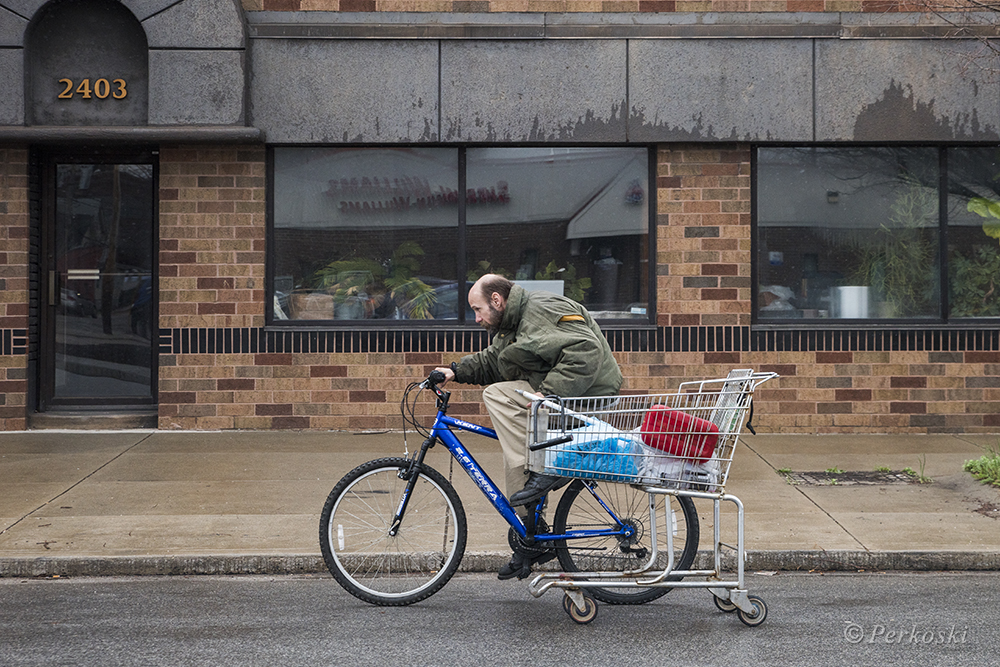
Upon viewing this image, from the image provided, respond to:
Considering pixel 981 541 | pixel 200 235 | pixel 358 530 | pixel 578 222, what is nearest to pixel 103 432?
pixel 200 235

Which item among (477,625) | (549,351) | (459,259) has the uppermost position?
(459,259)

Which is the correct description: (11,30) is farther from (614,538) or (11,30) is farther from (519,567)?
(614,538)

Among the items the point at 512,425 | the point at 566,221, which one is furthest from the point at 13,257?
the point at 512,425

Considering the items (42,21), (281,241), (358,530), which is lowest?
(358,530)

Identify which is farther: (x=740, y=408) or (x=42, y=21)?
(x=42, y=21)

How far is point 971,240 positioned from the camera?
1046 centimetres

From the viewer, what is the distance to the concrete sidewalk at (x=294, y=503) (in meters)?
6.06

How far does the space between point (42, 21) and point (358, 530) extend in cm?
696

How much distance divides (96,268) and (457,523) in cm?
662

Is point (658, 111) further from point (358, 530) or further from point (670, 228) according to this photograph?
point (358, 530)

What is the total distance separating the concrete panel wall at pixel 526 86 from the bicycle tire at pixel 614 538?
5.59 m

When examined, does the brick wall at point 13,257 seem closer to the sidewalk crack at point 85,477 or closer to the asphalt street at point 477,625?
the sidewalk crack at point 85,477

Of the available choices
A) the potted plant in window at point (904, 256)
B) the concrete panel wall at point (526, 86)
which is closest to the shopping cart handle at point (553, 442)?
the concrete panel wall at point (526, 86)

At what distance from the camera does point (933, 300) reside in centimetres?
1047
